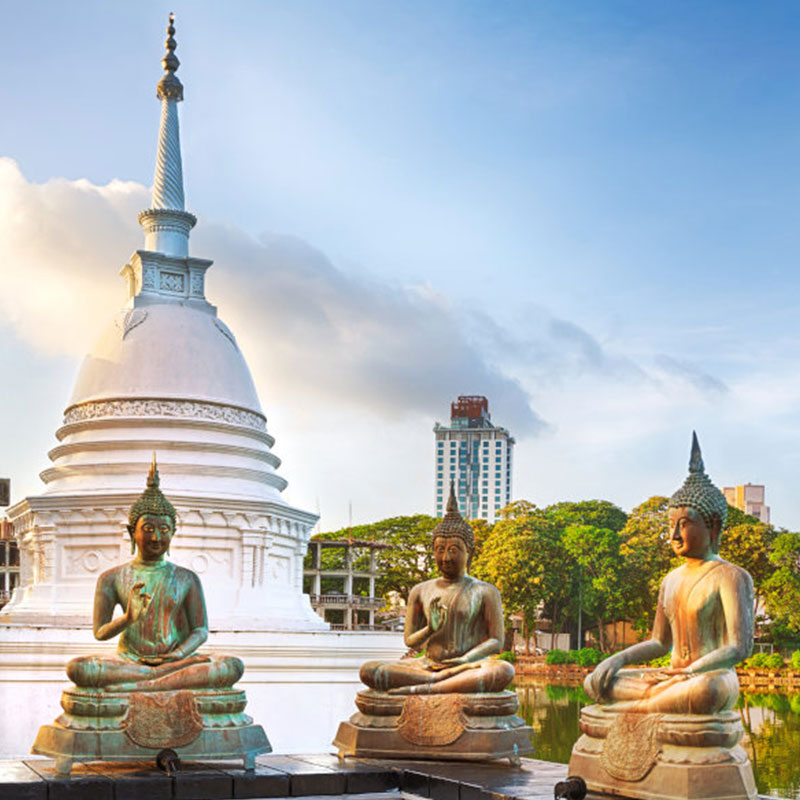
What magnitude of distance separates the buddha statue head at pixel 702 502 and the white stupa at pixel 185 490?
20747 mm

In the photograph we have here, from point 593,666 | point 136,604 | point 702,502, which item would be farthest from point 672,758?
point 593,666


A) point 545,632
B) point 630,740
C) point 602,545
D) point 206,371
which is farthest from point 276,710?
point 545,632

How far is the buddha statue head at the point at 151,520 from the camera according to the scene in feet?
37.8

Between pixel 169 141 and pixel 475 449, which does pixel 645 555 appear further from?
pixel 475 449

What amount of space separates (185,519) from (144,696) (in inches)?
940

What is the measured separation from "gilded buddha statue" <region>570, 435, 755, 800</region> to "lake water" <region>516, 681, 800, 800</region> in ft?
54.5

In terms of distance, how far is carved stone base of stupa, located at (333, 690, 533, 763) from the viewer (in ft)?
37.8

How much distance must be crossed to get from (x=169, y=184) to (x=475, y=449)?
142 meters

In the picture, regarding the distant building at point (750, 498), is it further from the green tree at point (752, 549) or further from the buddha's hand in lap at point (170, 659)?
the buddha's hand in lap at point (170, 659)

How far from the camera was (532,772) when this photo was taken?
1117 cm

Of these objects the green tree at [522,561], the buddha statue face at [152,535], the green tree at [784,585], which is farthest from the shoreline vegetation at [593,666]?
the buddha statue face at [152,535]

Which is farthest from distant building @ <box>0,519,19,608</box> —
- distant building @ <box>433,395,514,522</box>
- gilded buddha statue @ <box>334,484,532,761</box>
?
distant building @ <box>433,395,514,522</box>

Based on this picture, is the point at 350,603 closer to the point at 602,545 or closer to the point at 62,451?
the point at 602,545

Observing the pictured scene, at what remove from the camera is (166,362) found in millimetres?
36844
